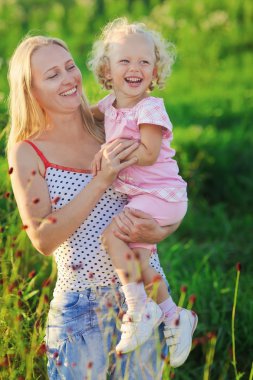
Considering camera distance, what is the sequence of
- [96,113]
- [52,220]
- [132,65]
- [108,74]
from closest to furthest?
[52,220]
[132,65]
[108,74]
[96,113]

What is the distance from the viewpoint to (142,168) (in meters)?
3.07

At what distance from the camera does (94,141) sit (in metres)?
3.21

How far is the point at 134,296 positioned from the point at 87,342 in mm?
240

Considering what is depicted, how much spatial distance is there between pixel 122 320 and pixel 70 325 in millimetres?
189

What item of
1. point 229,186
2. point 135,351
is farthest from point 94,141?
point 229,186

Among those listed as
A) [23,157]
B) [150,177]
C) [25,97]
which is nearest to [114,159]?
[150,177]

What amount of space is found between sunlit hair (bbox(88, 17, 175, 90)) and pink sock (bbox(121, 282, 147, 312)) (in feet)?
2.69

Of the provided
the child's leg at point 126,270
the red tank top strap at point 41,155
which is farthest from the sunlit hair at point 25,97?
the child's leg at point 126,270

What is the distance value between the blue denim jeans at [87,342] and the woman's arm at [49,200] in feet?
0.75

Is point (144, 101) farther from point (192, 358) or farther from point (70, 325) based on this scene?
point (192, 358)

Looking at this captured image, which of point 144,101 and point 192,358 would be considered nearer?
point 144,101

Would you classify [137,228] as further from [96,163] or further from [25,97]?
[25,97]

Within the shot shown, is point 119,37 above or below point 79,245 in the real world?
above

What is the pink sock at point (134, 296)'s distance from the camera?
114 inches
